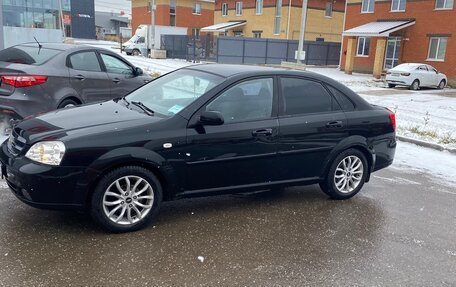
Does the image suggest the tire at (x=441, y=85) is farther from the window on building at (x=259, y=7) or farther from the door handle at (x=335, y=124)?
the door handle at (x=335, y=124)

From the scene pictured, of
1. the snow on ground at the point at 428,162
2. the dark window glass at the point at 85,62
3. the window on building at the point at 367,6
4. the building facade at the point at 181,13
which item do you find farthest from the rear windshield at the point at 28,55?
the building facade at the point at 181,13

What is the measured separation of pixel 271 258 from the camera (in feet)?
13.3

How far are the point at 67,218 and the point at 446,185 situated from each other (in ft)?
17.5

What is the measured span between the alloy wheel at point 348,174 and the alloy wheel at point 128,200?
2.44 metres

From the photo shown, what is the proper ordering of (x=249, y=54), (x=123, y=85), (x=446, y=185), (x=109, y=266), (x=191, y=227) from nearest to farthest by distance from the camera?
(x=109, y=266) < (x=191, y=227) < (x=446, y=185) < (x=123, y=85) < (x=249, y=54)

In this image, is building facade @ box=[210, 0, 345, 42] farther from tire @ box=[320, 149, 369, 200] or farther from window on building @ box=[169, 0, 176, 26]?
tire @ box=[320, 149, 369, 200]

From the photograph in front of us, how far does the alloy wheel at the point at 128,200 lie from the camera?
4277 millimetres

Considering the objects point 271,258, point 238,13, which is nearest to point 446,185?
point 271,258

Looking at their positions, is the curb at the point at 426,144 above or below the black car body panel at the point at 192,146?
below

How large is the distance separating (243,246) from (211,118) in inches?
50.4

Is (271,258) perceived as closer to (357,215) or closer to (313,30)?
(357,215)

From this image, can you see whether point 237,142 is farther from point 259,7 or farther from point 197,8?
point 197,8

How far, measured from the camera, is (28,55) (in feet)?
25.5

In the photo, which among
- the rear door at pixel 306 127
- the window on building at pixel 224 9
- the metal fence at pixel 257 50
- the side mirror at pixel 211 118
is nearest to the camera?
the side mirror at pixel 211 118
